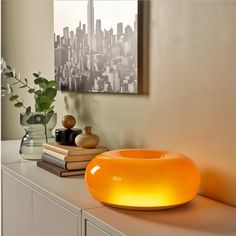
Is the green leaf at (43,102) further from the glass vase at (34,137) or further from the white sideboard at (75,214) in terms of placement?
the white sideboard at (75,214)

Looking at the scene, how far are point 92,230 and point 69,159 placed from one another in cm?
50

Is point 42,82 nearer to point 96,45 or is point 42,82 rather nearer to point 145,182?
point 96,45

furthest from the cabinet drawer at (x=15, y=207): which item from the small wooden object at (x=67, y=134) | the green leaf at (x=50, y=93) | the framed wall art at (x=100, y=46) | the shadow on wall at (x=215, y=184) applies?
the shadow on wall at (x=215, y=184)

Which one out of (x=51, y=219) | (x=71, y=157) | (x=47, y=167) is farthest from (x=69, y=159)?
(x=51, y=219)

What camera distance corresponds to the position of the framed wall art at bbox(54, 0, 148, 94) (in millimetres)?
1594

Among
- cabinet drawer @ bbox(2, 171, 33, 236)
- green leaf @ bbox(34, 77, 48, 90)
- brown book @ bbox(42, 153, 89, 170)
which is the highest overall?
green leaf @ bbox(34, 77, 48, 90)

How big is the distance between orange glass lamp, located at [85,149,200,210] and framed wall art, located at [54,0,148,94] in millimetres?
444

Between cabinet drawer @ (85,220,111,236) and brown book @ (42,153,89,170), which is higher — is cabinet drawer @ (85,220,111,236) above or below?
below

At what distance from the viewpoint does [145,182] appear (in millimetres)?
1147

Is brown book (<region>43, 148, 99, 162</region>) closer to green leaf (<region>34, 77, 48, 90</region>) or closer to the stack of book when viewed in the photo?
the stack of book

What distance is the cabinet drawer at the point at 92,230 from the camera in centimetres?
111

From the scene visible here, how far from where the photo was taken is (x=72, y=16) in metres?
2.07

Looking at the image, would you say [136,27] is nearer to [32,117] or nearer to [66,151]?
[66,151]

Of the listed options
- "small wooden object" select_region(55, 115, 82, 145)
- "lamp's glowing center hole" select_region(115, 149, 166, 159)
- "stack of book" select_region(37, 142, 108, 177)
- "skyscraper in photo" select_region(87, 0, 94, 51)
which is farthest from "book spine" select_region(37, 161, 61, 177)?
"skyscraper in photo" select_region(87, 0, 94, 51)
